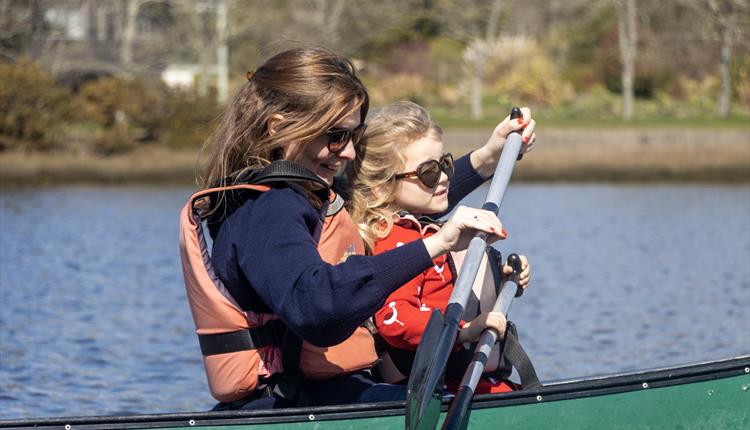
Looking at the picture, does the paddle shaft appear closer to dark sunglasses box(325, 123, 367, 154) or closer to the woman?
the woman

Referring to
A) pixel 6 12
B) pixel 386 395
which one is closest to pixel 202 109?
pixel 6 12

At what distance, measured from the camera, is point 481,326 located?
3.56m

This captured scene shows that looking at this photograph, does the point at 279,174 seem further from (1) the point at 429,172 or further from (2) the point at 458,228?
(1) the point at 429,172

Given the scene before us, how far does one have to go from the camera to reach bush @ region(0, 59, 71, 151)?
914 inches

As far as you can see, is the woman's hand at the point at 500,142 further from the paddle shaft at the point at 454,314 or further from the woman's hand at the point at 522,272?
the paddle shaft at the point at 454,314

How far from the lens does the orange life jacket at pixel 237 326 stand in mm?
3246

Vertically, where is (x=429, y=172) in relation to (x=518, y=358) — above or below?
above

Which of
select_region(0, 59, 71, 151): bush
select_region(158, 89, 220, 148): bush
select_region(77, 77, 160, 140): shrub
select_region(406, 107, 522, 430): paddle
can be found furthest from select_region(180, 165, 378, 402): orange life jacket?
select_region(77, 77, 160, 140): shrub

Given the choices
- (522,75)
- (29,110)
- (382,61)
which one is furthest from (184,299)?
(382,61)

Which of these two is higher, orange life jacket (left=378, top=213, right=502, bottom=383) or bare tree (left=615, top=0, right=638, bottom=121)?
orange life jacket (left=378, top=213, right=502, bottom=383)

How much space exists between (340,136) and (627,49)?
93.2ft

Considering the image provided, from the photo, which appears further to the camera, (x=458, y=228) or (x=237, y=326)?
(x=237, y=326)

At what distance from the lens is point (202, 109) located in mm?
24688

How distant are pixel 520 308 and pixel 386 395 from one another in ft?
25.2
